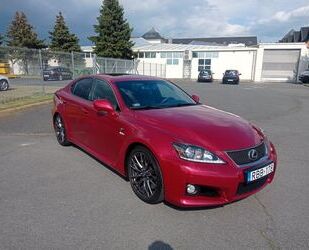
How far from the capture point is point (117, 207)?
143 inches

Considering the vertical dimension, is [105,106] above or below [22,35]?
below

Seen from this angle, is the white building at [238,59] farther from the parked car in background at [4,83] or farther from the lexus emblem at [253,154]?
the lexus emblem at [253,154]

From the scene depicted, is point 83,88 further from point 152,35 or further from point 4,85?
point 152,35

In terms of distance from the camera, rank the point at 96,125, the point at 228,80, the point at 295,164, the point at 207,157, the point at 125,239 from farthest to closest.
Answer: the point at 228,80 < the point at 295,164 < the point at 96,125 < the point at 207,157 < the point at 125,239

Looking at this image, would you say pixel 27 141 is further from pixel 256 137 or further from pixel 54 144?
pixel 256 137

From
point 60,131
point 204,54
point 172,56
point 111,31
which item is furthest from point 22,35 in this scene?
point 60,131

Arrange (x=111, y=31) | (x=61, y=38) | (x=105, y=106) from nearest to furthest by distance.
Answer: (x=105, y=106) < (x=111, y=31) < (x=61, y=38)

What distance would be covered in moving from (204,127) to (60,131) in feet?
11.8

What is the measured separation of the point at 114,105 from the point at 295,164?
3334 mm

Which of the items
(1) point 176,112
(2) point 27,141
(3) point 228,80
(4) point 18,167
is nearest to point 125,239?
(1) point 176,112

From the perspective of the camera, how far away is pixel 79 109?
5191 mm

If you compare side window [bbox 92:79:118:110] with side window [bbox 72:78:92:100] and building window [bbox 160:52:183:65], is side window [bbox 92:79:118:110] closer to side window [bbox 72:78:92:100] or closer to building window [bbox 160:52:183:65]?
side window [bbox 72:78:92:100]

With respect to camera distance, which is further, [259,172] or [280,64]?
[280,64]

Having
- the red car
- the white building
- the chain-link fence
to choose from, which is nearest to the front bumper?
the red car
